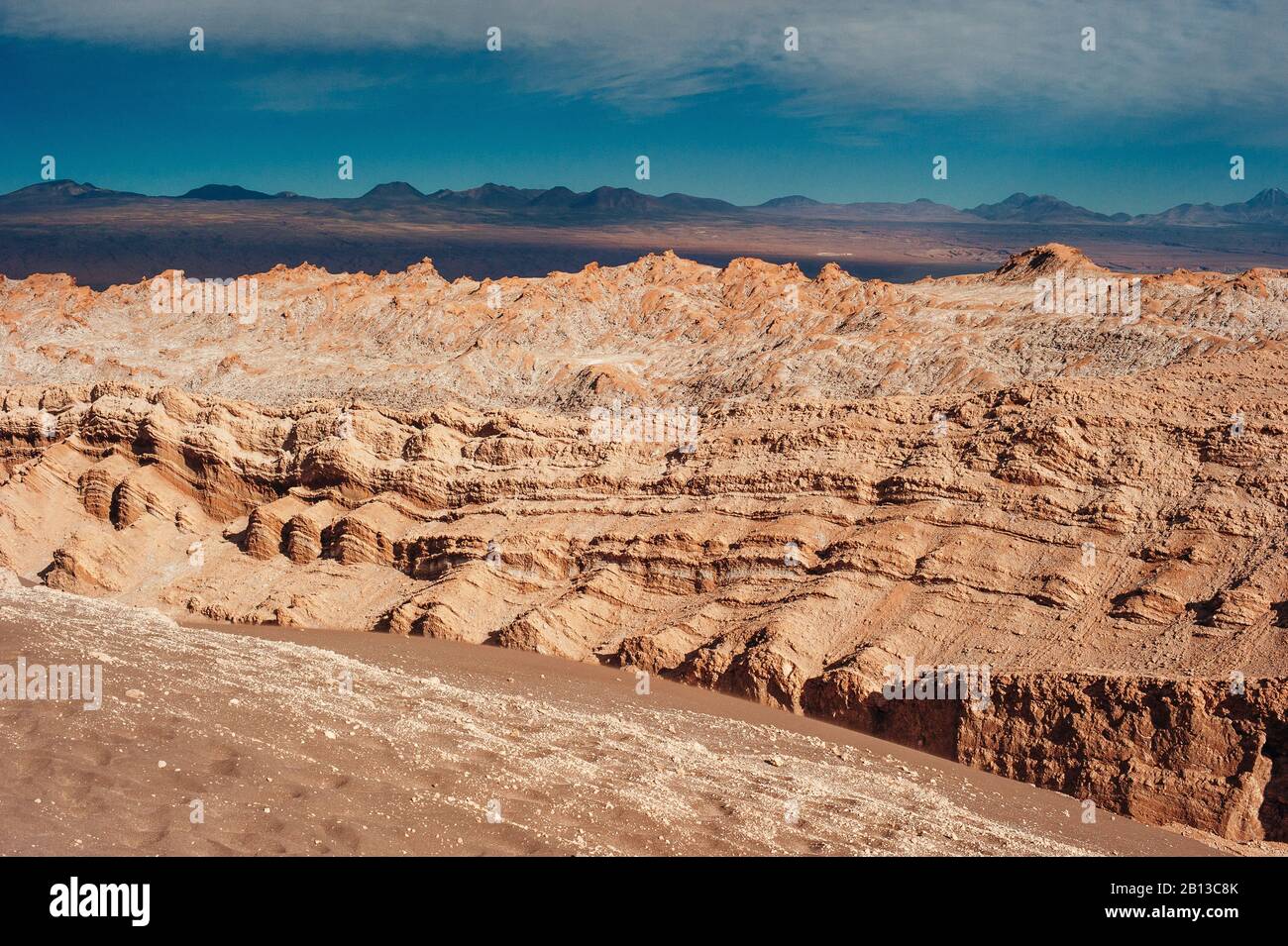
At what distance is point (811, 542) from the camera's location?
1300cm

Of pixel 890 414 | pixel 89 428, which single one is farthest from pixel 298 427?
pixel 890 414

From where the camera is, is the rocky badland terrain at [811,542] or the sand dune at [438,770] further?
the rocky badland terrain at [811,542]

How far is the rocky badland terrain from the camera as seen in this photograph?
33.8 feet

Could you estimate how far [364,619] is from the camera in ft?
47.9

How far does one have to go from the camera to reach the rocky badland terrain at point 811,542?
10.3 meters

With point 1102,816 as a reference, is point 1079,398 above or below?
above

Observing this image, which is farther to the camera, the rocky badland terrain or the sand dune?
the rocky badland terrain

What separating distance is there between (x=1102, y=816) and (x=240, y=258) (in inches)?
4438

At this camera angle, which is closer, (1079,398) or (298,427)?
(1079,398)

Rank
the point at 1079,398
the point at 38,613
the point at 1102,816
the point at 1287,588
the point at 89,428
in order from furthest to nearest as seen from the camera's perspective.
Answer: the point at 89,428
the point at 1079,398
the point at 38,613
the point at 1287,588
the point at 1102,816

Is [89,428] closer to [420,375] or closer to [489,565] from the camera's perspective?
[489,565]

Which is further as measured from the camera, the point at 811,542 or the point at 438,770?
the point at 811,542

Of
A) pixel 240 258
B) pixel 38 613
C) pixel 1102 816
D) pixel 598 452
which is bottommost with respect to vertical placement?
pixel 1102 816

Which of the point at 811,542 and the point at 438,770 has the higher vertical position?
the point at 811,542
